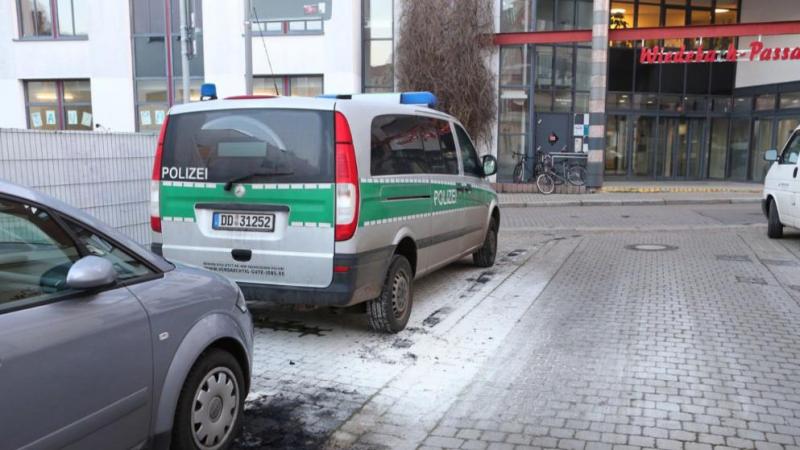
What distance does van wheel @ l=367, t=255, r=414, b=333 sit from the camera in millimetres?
5590

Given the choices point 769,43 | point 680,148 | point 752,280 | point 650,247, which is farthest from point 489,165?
point 769,43

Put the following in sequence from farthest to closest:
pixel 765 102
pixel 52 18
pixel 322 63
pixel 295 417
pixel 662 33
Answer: pixel 765 102, pixel 52 18, pixel 322 63, pixel 662 33, pixel 295 417

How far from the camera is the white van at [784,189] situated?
10.1 m

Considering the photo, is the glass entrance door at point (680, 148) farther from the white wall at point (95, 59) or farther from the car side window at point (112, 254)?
the car side window at point (112, 254)

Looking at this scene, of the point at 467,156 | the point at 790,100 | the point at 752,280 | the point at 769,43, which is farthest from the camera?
the point at 769,43

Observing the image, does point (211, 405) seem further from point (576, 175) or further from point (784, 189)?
point (576, 175)

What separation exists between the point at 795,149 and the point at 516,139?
12157mm

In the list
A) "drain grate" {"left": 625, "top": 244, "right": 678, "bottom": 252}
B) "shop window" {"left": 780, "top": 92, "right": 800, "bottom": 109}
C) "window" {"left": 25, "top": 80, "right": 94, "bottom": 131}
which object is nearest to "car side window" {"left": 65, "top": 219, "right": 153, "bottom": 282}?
"drain grate" {"left": 625, "top": 244, "right": 678, "bottom": 252}

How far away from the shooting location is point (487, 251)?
879 cm

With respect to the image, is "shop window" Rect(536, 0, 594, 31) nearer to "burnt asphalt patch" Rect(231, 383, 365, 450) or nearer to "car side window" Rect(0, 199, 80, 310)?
"burnt asphalt patch" Rect(231, 383, 365, 450)

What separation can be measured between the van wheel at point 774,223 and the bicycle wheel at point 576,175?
361 inches

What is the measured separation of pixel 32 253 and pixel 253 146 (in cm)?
246

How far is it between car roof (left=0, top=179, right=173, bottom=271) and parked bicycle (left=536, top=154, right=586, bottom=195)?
702 inches

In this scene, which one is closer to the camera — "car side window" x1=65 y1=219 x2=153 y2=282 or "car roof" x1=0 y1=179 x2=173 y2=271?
"car roof" x1=0 y1=179 x2=173 y2=271
